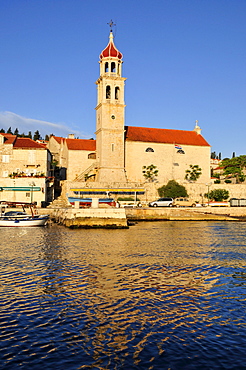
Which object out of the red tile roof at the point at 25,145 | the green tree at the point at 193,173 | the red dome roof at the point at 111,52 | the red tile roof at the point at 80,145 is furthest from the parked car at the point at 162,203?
the red dome roof at the point at 111,52

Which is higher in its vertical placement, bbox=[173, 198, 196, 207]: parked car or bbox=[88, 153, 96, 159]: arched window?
bbox=[88, 153, 96, 159]: arched window

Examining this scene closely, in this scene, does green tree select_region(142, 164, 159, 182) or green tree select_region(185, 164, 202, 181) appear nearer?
green tree select_region(142, 164, 159, 182)

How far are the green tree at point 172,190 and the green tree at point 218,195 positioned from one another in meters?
5.11

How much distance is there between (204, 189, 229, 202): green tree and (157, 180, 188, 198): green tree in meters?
5.11

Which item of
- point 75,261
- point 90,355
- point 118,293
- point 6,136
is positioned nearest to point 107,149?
point 6,136

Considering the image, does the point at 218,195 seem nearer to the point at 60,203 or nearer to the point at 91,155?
the point at 91,155

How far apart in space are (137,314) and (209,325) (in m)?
1.99

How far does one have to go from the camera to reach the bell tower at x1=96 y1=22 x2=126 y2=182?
6988cm

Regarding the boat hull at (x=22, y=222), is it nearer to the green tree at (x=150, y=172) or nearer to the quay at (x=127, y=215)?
the quay at (x=127, y=215)

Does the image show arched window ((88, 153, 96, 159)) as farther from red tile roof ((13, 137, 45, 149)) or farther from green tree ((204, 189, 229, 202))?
green tree ((204, 189, 229, 202))

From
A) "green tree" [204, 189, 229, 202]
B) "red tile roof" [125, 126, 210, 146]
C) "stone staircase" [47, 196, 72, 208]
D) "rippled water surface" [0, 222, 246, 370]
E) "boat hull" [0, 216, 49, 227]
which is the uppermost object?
"red tile roof" [125, 126, 210, 146]

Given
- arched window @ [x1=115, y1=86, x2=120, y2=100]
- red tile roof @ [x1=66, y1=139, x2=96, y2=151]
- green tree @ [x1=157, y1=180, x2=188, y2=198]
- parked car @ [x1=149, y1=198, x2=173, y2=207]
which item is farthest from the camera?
red tile roof @ [x1=66, y1=139, x2=96, y2=151]

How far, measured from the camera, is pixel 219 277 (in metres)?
16.0

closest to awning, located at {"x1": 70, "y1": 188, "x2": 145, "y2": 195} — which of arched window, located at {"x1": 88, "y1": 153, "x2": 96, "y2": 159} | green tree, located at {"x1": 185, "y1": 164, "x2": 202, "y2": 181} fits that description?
arched window, located at {"x1": 88, "y1": 153, "x2": 96, "y2": 159}
